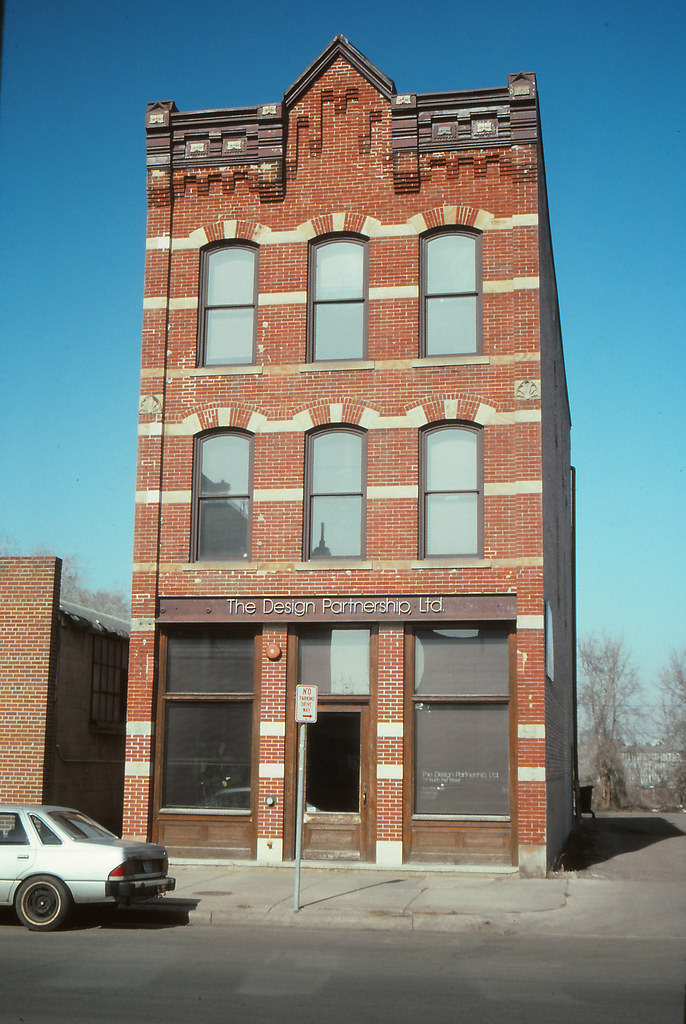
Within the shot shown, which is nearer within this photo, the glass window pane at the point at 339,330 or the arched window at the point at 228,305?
the glass window pane at the point at 339,330

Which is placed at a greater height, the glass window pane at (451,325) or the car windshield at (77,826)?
the glass window pane at (451,325)

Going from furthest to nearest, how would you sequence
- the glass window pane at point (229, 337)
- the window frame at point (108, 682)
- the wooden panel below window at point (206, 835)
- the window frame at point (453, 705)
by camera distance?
the window frame at point (108, 682), the glass window pane at point (229, 337), the wooden panel below window at point (206, 835), the window frame at point (453, 705)

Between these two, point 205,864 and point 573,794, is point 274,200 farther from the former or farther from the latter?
point 573,794

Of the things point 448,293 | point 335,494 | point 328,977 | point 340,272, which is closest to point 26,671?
point 335,494

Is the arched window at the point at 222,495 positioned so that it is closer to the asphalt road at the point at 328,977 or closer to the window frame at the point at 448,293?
the window frame at the point at 448,293

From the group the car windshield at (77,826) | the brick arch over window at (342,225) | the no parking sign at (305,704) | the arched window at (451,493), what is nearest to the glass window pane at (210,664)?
the arched window at (451,493)

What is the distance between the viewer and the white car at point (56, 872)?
12.7 meters

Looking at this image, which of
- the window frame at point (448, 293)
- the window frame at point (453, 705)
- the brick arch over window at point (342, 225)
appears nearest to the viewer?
the window frame at point (453, 705)

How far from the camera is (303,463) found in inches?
771

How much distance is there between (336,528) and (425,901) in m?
6.97

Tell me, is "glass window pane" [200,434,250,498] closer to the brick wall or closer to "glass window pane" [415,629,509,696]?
the brick wall

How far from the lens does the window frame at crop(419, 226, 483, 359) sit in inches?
776

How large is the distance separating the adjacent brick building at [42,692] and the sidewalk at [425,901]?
371cm

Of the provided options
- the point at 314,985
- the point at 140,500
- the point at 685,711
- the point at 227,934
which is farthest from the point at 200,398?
the point at 685,711
